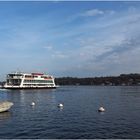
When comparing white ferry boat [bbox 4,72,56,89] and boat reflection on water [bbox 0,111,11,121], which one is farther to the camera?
white ferry boat [bbox 4,72,56,89]

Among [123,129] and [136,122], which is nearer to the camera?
[123,129]

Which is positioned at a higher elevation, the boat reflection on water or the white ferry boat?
the white ferry boat

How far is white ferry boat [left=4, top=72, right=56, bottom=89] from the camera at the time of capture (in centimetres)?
16375

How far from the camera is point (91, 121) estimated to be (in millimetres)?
38906

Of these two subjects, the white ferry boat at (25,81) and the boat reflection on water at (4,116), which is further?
the white ferry boat at (25,81)

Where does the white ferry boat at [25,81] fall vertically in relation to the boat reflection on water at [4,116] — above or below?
above

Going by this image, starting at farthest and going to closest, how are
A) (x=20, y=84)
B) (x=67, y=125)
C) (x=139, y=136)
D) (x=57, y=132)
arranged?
(x=20, y=84)
(x=67, y=125)
(x=57, y=132)
(x=139, y=136)

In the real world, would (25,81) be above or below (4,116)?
above

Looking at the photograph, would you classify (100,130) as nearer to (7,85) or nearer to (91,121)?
(91,121)

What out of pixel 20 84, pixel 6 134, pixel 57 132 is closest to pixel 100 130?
pixel 57 132

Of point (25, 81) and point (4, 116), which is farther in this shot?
point (25, 81)

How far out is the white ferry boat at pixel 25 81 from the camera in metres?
164

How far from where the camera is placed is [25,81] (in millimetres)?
165000

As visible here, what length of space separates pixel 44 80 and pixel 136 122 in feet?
448
